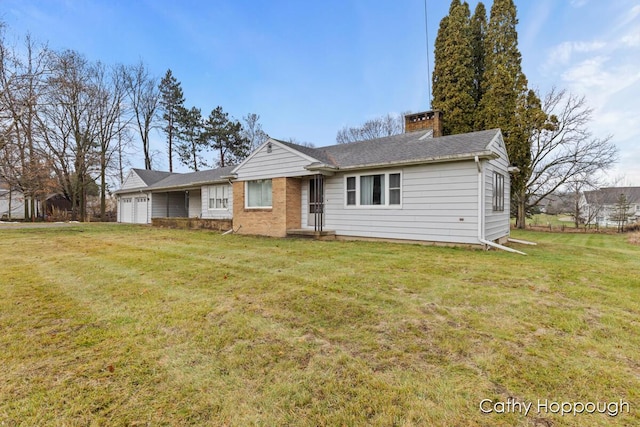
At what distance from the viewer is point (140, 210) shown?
75.7 feet

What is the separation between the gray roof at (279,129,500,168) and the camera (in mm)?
8648

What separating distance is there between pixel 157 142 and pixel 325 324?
34644 mm

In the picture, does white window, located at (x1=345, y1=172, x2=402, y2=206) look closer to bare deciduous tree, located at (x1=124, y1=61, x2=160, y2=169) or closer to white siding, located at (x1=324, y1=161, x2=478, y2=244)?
white siding, located at (x1=324, y1=161, x2=478, y2=244)

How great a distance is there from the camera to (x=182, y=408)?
191 cm

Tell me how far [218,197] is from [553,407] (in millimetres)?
17466

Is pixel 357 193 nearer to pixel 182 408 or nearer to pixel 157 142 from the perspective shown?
pixel 182 408

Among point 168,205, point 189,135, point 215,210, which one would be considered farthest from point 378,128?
point 168,205

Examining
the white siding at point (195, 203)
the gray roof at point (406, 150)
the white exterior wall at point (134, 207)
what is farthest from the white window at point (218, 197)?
the white exterior wall at point (134, 207)

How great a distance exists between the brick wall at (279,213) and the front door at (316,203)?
48cm

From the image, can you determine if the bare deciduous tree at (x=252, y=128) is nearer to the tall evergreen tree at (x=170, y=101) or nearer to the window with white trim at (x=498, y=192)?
the tall evergreen tree at (x=170, y=101)

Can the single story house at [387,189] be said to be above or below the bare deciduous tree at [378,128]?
below

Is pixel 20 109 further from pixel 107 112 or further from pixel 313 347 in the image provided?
pixel 313 347

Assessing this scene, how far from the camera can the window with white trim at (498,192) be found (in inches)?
377

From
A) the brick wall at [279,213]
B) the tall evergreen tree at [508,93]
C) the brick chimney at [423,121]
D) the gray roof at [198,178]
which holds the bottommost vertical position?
the brick wall at [279,213]
